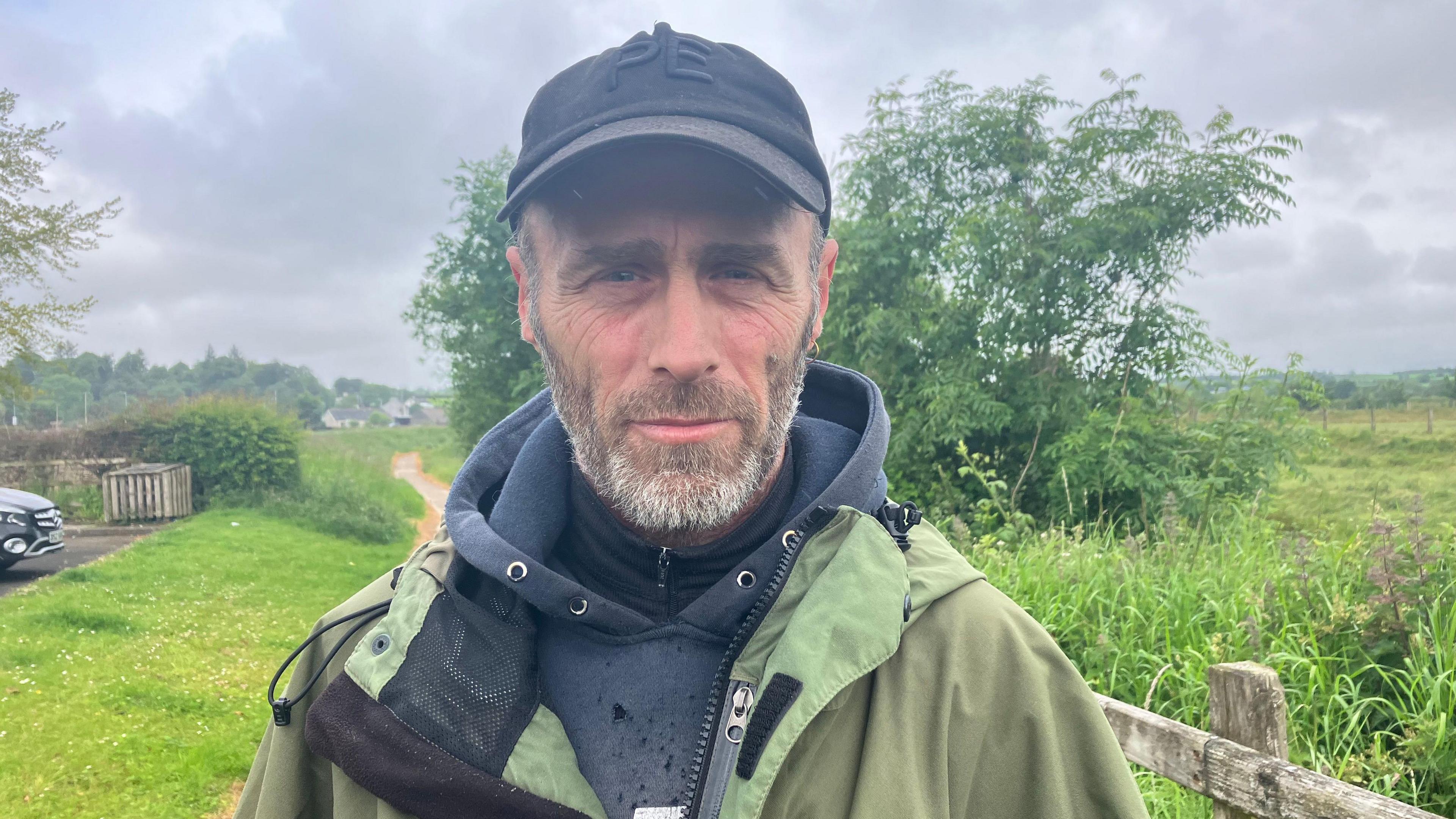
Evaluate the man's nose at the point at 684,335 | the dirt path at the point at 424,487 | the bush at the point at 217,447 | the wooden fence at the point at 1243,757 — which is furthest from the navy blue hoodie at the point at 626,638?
the bush at the point at 217,447

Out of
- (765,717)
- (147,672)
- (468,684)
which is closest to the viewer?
(765,717)

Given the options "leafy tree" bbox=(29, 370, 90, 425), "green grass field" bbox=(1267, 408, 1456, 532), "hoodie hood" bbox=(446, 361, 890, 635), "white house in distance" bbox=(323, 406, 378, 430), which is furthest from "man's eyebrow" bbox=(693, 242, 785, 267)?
"white house in distance" bbox=(323, 406, 378, 430)

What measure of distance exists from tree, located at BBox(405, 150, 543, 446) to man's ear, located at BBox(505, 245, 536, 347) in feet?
48.7

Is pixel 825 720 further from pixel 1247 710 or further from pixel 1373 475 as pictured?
pixel 1373 475

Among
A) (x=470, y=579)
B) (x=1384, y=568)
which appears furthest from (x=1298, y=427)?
(x=470, y=579)

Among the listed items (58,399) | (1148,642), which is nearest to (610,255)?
(1148,642)

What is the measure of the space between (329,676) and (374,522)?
1698 centimetres

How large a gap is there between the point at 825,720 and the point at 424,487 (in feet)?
106

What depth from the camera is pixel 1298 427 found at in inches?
271

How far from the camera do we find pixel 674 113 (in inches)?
57.1

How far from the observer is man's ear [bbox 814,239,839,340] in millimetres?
1730

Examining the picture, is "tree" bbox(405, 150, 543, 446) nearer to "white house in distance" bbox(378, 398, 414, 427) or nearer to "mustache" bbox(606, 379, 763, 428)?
"mustache" bbox(606, 379, 763, 428)

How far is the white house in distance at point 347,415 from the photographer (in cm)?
9269

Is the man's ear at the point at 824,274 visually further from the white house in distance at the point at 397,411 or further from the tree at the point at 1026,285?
the white house in distance at the point at 397,411
